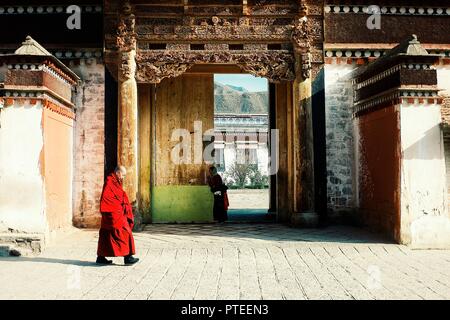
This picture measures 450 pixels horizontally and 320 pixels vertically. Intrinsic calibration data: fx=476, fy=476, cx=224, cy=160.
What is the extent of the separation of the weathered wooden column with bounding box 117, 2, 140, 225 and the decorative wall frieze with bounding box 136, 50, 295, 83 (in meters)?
0.20

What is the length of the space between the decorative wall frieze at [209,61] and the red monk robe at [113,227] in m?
→ 3.38

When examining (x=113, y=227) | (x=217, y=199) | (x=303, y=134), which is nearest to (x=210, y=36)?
(x=303, y=134)

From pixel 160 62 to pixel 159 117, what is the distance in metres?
1.73

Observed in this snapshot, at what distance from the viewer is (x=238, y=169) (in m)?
28.0

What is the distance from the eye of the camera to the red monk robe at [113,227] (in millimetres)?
6438

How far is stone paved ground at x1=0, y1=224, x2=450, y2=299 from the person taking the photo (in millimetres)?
4926

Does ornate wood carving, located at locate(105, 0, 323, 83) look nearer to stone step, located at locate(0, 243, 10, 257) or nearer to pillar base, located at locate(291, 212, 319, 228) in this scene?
pillar base, located at locate(291, 212, 319, 228)

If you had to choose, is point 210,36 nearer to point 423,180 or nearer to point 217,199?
point 217,199

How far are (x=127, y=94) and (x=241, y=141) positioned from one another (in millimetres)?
22131

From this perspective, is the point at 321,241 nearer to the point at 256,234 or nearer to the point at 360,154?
the point at 256,234

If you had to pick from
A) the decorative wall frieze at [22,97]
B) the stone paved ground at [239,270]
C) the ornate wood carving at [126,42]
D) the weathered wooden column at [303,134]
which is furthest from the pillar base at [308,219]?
the decorative wall frieze at [22,97]

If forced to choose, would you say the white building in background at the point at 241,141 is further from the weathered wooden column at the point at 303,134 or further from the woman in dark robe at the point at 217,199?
the weathered wooden column at the point at 303,134

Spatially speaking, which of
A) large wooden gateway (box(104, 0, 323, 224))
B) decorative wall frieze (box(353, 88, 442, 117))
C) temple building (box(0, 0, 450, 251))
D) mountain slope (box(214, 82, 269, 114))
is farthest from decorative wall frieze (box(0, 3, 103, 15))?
mountain slope (box(214, 82, 269, 114))

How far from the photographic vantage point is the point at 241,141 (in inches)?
1228
